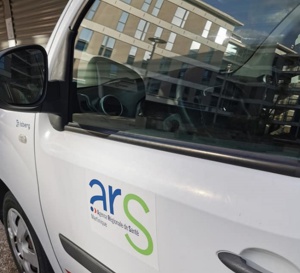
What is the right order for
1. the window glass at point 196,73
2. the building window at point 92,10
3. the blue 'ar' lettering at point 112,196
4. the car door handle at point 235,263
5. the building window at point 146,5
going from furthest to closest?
the building window at point 92,10
the building window at point 146,5
the blue 'ar' lettering at point 112,196
the window glass at point 196,73
the car door handle at point 235,263

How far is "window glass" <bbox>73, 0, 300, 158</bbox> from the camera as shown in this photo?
1.01 metres

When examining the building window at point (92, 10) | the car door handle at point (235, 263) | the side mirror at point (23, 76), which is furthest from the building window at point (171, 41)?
the car door handle at point (235, 263)

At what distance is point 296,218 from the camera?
79cm

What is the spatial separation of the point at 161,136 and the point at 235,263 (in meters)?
0.50

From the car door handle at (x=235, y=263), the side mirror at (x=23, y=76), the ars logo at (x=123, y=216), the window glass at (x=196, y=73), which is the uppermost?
the window glass at (x=196, y=73)

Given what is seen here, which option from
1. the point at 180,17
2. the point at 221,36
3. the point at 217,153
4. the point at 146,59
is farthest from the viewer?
the point at 146,59

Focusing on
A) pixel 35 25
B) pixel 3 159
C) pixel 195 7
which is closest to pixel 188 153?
pixel 195 7

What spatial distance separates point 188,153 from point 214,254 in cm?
30

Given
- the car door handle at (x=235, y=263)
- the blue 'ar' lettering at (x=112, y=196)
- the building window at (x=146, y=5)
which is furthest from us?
the building window at (x=146, y=5)

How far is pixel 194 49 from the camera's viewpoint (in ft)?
3.99

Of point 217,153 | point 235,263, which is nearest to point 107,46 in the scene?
point 217,153

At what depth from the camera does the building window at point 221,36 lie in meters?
1.15

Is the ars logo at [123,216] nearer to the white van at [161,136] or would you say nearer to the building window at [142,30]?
the white van at [161,136]

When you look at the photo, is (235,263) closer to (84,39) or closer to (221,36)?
(221,36)
